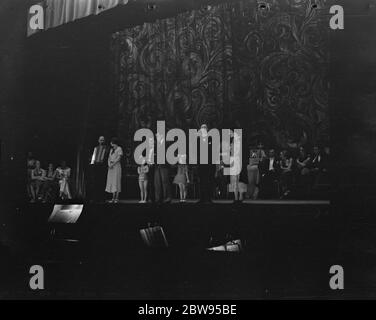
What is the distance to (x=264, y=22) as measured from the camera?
12.0 ft

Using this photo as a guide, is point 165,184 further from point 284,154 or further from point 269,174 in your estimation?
point 284,154

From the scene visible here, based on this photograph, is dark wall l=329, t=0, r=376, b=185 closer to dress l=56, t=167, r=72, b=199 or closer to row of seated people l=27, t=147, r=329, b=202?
row of seated people l=27, t=147, r=329, b=202

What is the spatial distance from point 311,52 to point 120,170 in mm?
1396

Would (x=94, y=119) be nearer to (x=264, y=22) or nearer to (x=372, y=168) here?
(x=264, y=22)

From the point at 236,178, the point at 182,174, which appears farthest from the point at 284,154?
the point at 182,174

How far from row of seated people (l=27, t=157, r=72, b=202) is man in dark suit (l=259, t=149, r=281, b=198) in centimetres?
122

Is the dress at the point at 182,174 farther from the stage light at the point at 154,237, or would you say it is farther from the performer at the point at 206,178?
the stage light at the point at 154,237

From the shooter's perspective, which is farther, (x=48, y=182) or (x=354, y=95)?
(x=48, y=182)

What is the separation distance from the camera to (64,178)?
3.73 meters

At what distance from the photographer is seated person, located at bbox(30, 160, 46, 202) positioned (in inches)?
147

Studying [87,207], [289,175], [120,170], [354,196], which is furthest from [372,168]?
[87,207]

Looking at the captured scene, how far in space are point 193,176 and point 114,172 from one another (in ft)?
1.63

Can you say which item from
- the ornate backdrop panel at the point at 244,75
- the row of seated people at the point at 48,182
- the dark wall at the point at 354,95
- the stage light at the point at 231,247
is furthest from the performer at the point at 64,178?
the dark wall at the point at 354,95

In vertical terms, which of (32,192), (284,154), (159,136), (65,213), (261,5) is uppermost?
(261,5)
